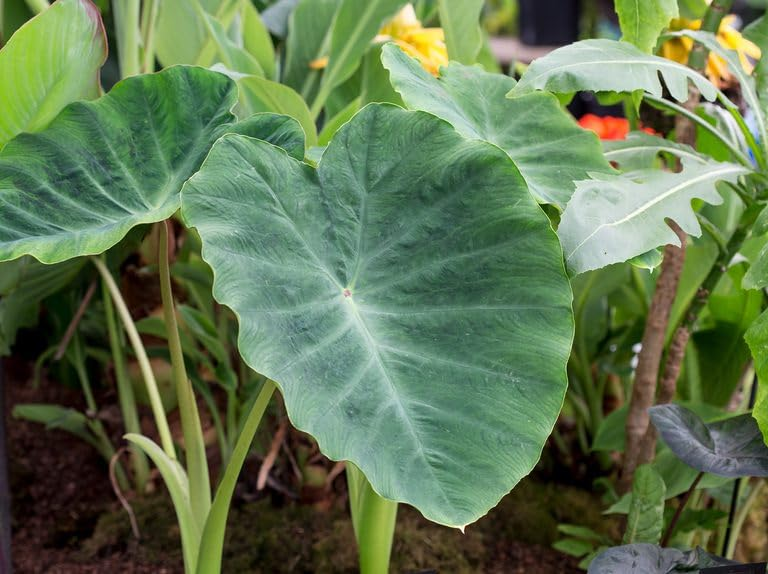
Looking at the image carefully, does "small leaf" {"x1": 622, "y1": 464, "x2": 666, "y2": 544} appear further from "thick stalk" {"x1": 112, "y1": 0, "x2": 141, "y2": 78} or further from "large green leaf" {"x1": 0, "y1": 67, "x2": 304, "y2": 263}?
"thick stalk" {"x1": 112, "y1": 0, "x2": 141, "y2": 78}

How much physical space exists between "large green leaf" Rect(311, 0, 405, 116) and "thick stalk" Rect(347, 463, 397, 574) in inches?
19.5

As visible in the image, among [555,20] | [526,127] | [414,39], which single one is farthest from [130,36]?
[555,20]

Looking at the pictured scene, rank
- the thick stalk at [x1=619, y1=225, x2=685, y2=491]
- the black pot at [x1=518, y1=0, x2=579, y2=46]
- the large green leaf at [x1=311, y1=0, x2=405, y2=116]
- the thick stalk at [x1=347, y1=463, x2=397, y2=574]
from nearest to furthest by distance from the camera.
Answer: the thick stalk at [x1=347, y1=463, x2=397, y2=574], the thick stalk at [x1=619, y1=225, x2=685, y2=491], the large green leaf at [x1=311, y1=0, x2=405, y2=116], the black pot at [x1=518, y1=0, x2=579, y2=46]

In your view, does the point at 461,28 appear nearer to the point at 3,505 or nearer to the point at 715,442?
the point at 715,442

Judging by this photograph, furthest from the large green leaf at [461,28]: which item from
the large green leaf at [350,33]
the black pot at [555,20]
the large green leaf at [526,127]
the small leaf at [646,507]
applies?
the black pot at [555,20]

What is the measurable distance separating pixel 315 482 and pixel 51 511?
366mm

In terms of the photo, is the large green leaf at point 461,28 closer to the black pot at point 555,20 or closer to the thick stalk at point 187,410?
the thick stalk at point 187,410

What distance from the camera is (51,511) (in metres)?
1.08

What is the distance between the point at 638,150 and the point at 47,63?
1.87 ft

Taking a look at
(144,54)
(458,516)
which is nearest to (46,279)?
(144,54)

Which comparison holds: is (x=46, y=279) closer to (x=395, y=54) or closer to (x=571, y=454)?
(x=395, y=54)

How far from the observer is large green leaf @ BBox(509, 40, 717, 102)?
2.16 ft

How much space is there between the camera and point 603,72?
2.20 feet

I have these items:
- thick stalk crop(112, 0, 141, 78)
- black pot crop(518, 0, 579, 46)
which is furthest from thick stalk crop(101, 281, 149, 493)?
black pot crop(518, 0, 579, 46)
